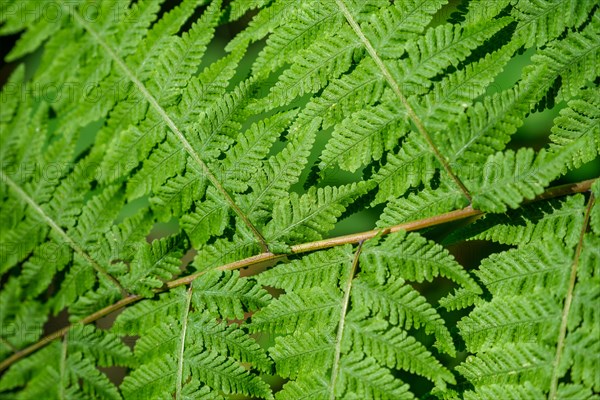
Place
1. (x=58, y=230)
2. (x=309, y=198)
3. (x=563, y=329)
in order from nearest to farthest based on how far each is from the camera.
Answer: (x=563, y=329), (x=309, y=198), (x=58, y=230)

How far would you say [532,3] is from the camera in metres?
1.47

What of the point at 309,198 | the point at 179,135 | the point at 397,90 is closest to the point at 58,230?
the point at 179,135

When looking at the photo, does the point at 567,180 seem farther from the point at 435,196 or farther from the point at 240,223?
the point at 240,223

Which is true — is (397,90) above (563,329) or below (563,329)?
above

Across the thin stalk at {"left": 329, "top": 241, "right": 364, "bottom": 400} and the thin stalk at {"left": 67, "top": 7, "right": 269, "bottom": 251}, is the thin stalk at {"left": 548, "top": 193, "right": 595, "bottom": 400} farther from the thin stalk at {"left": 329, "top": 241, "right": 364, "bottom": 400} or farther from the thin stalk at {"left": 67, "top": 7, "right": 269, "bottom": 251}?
the thin stalk at {"left": 67, "top": 7, "right": 269, "bottom": 251}

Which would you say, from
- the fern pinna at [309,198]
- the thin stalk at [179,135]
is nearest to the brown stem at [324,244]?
the fern pinna at [309,198]

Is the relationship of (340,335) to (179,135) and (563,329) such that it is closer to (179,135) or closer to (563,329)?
(563,329)

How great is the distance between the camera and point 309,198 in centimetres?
164

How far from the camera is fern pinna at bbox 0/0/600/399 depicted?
143cm

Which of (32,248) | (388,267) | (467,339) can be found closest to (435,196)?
(388,267)

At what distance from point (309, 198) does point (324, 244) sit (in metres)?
0.17

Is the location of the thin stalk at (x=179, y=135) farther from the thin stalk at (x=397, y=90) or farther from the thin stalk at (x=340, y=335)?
the thin stalk at (x=397, y=90)

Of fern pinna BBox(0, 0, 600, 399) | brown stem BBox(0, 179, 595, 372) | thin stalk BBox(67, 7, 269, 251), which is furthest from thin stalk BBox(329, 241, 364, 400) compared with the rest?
thin stalk BBox(67, 7, 269, 251)

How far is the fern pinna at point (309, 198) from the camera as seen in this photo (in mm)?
1427
